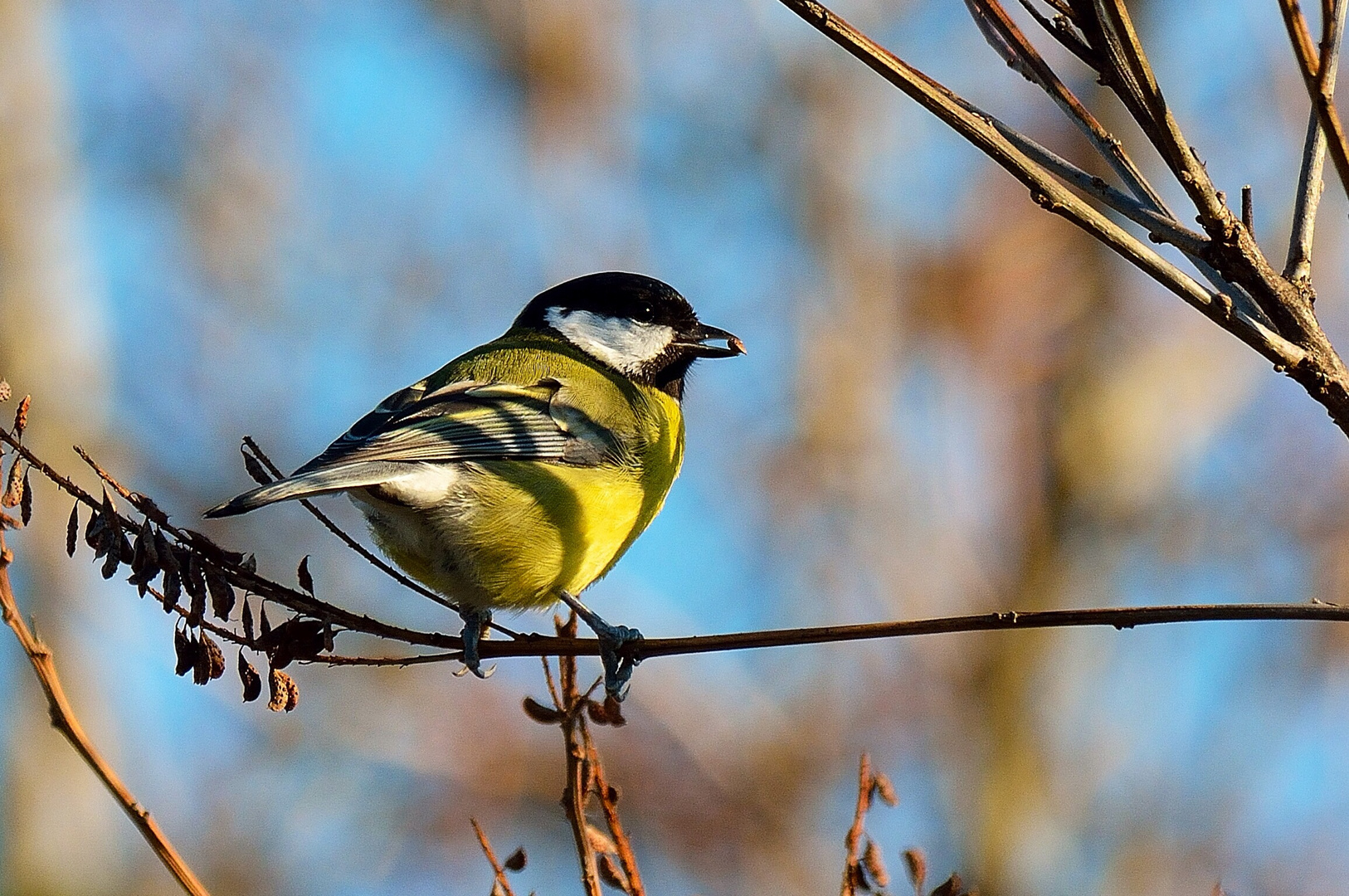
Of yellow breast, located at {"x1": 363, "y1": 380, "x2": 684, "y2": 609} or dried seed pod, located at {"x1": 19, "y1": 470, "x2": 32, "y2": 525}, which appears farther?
yellow breast, located at {"x1": 363, "y1": 380, "x2": 684, "y2": 609}

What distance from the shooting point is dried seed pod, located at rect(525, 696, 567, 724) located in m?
2.09

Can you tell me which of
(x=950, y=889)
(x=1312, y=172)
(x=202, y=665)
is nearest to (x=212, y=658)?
(x=202, y=665)

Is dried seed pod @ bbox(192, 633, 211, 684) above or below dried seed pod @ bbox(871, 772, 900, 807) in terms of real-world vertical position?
above

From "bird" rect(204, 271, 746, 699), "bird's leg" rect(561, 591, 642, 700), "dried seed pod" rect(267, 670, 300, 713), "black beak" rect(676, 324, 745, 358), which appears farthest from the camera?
"black beak" rect(676, 324, 745, 358)

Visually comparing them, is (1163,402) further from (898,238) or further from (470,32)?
(470,32)

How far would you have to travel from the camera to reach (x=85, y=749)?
158 centimetres

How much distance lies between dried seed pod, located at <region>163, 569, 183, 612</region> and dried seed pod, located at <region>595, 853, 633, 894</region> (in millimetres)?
781

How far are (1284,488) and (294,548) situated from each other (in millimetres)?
5790

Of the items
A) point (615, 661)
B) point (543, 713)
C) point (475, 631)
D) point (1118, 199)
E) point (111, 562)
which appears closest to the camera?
point (1118, 199)

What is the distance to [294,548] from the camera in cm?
777

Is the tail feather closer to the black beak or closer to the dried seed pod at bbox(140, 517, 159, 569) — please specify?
the dried seed pod at bbox(140, 517, 159, 569)

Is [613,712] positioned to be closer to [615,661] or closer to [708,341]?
[615,661]

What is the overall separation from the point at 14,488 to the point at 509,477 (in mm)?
1763

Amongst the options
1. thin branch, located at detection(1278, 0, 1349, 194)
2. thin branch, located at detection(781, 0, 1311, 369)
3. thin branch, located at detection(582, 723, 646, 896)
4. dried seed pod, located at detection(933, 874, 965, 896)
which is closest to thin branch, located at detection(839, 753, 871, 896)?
dried seed pod, located at detection(933, 874, 965, 896)
